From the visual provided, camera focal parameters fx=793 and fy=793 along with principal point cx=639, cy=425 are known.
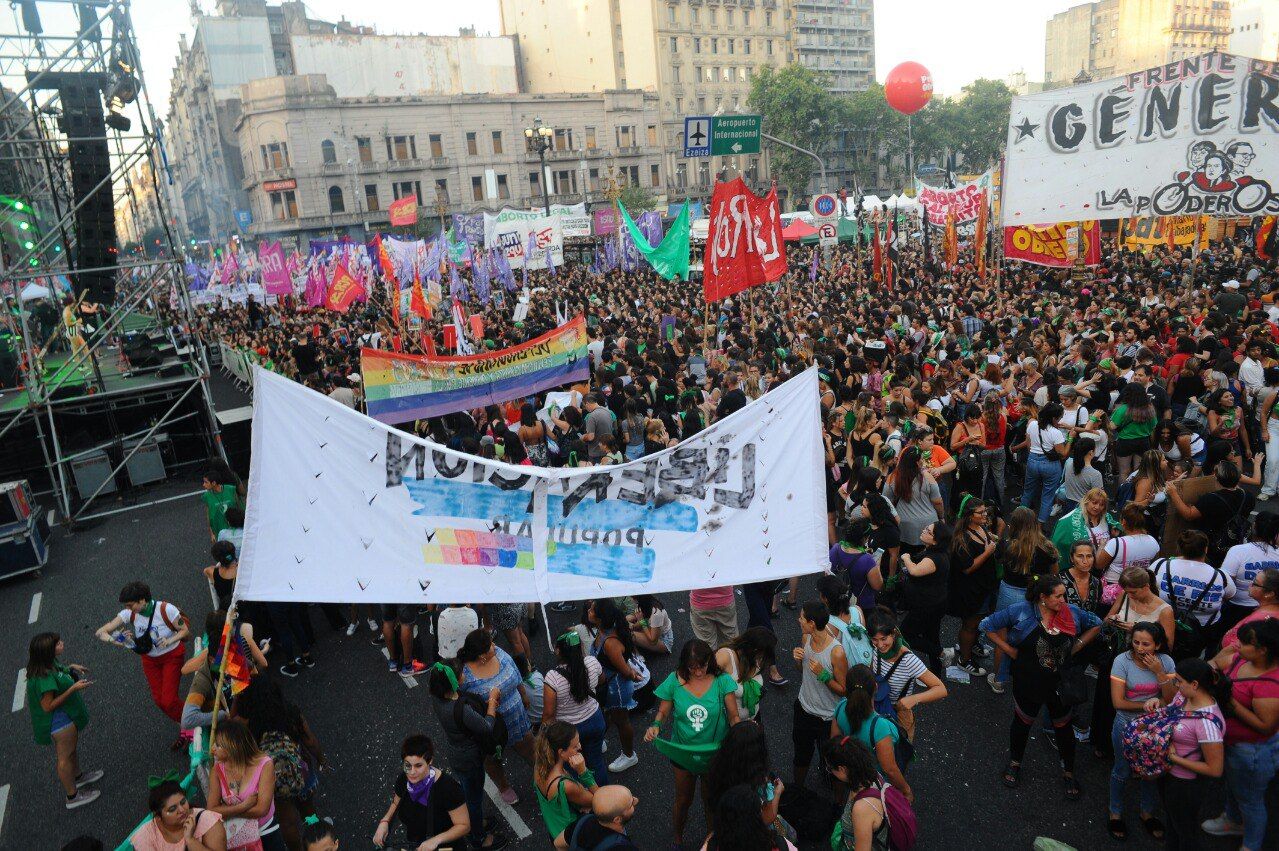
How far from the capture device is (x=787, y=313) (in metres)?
19.0

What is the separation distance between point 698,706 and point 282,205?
60.7m

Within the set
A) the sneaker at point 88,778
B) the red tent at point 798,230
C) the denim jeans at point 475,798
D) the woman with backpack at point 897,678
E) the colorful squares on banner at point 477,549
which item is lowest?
the sneaker at point 88,778

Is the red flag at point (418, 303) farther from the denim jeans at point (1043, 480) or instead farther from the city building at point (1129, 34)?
the city building at point (1129, 34)

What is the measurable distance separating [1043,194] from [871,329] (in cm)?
412

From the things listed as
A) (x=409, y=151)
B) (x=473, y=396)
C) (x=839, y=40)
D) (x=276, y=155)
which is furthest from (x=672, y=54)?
(x=473, y=396)

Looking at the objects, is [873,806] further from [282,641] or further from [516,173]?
[516,173]

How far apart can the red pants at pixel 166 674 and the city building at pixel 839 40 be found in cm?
8886

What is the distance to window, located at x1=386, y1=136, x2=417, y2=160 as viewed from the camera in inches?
2306

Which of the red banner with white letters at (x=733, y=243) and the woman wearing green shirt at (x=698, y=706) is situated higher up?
the red banner with white letters at (x=733, y=243)

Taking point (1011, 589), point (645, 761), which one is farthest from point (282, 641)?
point (1011, 589)

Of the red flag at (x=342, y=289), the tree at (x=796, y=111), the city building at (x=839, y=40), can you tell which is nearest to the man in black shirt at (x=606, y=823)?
the red flag at (x=342, y=289)

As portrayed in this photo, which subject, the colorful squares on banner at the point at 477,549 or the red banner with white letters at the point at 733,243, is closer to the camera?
the colorful squares on banner at the point at 477,549

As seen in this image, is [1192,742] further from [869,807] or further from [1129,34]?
[1129,34]

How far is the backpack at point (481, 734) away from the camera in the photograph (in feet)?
14.5
